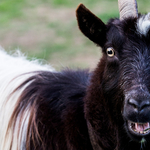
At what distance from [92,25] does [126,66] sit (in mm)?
585

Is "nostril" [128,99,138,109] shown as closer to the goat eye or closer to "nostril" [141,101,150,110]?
"nostril" [141,101,150,110]

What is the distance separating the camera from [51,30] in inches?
359

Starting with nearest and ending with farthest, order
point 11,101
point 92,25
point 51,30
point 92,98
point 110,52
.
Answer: point 110,52
point 92,25
point 92,98
point 11,101
point 51,30

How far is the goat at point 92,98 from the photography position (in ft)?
10.1

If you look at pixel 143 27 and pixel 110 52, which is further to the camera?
pixel 110 52

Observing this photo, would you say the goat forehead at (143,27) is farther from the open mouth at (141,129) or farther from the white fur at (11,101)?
the white fur at (11,101)

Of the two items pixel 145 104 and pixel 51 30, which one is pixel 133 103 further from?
pixel 51 30

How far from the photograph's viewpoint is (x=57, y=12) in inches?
396

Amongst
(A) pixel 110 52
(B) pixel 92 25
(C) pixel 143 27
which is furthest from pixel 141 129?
(B) pixel 92 25

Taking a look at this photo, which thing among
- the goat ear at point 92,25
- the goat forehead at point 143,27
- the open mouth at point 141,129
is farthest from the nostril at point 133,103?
the goat ear at point 92,25

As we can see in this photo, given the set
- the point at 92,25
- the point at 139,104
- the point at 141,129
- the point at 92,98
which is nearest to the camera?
Answer: the point at 139,104

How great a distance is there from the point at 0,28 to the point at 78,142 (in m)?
6.35

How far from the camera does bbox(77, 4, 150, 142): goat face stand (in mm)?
2914

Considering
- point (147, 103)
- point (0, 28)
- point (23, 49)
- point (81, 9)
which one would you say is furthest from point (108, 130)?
point (0, 28)
